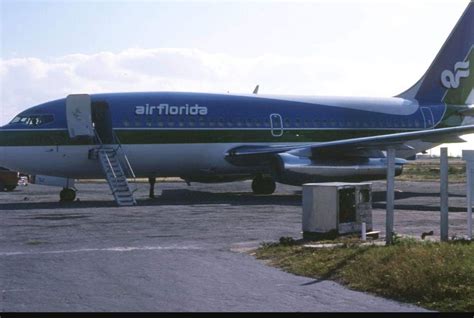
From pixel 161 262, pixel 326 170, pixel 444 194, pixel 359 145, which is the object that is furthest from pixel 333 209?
pixel 359 145

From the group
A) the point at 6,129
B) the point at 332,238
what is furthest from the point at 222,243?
the point at 6,129

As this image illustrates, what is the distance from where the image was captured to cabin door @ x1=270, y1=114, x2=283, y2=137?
29642 millimetres

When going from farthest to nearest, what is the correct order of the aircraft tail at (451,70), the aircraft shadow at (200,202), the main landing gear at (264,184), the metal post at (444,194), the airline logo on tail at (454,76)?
the airline logo on tail at (454,76) → the aircraft tail at (451,70) → the main landing gear at (264,184) → the aircraft shadow at (200,202) → the metal post at (444,194)

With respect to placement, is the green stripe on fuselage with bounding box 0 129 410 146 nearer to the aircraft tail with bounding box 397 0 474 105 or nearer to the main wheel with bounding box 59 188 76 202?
the main wheel with bounding box 59 188 76 202

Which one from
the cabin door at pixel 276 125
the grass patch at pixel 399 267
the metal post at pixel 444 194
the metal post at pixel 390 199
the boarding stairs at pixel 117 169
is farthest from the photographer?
the cabin door at pixel 276 125

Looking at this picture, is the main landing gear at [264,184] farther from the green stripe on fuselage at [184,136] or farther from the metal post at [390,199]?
the metal post at [390,199]

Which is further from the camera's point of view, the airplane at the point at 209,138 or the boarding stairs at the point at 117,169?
the airplane at the point at 209,138

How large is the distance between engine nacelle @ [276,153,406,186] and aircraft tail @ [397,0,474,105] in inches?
336

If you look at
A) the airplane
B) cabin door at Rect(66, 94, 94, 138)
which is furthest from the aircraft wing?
cabin door at Rect(66, 94, 94, 138)

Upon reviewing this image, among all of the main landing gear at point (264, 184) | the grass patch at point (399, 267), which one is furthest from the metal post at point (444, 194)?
the main landing gear at point (264, 184)

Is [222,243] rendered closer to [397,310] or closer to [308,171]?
[397,310]

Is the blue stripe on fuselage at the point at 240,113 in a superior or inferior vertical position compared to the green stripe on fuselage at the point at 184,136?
superior

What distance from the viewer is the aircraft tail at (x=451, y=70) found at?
34906 millimetres

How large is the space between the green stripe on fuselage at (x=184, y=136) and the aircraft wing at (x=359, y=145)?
44 cm
